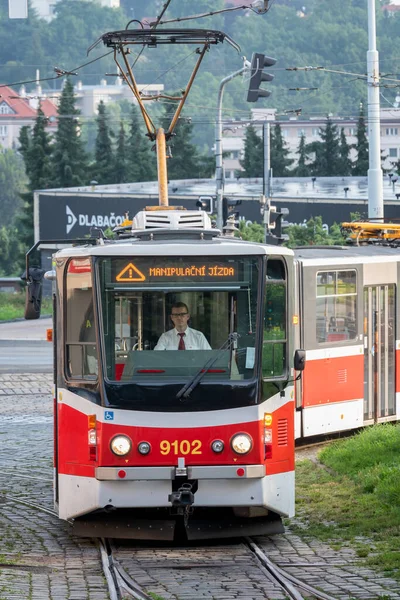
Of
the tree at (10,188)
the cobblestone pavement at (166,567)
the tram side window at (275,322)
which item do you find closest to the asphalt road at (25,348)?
the cobblestone pavement at (166,567)

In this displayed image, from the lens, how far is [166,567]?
1035 cm

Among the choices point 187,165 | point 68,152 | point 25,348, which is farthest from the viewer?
point 187,165

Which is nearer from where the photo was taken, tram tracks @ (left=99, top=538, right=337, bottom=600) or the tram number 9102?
tram tracks @ (left=99, top=538, right=337, bottom=600)

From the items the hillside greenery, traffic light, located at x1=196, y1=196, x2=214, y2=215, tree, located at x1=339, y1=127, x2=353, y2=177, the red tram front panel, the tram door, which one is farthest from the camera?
the hillside greenery

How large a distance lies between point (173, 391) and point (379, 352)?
8.65 metres

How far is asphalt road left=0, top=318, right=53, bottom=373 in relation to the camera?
31.0 m

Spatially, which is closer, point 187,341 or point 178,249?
point 187,341

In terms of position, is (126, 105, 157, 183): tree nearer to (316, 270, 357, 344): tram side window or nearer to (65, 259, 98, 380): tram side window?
(316, 270, 357, 344): tram side window

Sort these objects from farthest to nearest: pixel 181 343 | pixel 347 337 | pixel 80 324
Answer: pixel 347 337 < pixel 80 324 < pixel 181 343

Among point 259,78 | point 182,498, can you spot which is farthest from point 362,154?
point 182,498

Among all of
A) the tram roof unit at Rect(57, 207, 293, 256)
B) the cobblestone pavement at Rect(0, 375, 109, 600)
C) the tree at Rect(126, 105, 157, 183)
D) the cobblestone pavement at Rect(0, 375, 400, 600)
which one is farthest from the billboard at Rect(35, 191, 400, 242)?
the cobblestone pavement at Rect(0, 375, 400, 600)

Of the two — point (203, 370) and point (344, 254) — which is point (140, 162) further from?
point (203, 370)

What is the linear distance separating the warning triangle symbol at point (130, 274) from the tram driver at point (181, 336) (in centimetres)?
35

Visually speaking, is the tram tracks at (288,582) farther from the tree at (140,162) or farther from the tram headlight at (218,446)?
the tree at (140,162)
